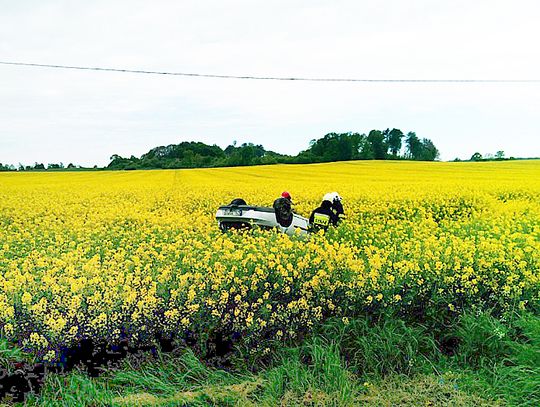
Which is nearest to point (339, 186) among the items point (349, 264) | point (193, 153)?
point (193, 153)

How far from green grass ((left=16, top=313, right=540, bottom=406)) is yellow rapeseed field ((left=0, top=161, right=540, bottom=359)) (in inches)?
9.8

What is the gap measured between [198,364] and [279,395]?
0.72 m

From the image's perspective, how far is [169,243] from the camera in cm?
632

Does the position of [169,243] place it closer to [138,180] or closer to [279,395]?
[138,180]

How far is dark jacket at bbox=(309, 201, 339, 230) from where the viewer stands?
21.6ft

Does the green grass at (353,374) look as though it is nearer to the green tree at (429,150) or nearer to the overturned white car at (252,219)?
the overturned white car at (252,219)

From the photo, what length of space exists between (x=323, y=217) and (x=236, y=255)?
182cm

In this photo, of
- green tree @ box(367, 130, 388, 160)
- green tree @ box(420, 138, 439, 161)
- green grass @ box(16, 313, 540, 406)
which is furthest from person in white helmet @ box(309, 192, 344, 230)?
green grass @ box(16, 313, 540, 406)

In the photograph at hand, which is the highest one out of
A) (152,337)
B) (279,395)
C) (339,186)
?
(339,186)

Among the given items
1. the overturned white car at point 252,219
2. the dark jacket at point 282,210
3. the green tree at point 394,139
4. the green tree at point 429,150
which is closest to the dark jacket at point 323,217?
the overturned white car at point 252,219

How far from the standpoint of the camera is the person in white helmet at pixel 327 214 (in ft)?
21.6

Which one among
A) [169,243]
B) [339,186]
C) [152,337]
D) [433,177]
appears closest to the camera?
[152,337]

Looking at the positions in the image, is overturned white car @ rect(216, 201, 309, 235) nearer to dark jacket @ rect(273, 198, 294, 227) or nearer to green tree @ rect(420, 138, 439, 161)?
dark jacket @ rect(273, 198, 294, 227)

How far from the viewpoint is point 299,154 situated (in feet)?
22.6
